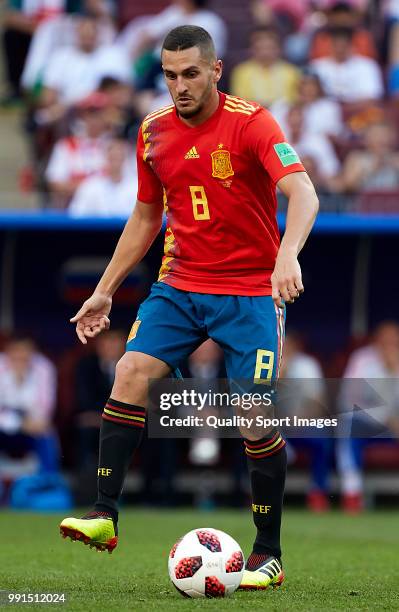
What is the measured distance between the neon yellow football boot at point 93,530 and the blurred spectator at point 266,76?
362 inches

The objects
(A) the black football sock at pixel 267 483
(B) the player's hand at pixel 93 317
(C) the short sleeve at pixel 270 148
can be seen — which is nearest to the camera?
(C) the short sleeve at pixel 270 148

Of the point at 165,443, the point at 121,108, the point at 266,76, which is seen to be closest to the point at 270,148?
the point at 165,443

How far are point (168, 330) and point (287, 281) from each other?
79cm

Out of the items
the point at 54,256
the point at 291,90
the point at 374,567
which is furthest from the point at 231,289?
the point at 291,90

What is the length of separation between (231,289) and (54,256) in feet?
25.2

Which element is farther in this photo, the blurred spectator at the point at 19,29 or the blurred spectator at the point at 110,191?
the blurred spectator at the point at 19,29

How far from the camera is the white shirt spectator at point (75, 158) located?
12.8m

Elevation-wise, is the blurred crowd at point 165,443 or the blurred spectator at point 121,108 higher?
the blurred spectator at point 121,108

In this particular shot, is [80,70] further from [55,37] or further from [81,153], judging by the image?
[81,153]

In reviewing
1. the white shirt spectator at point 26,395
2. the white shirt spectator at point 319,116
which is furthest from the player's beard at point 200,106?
the white shirt spectator at point 319,116

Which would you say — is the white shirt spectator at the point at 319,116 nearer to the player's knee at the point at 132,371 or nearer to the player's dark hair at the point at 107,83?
the player's dark hair at the point at 107,83

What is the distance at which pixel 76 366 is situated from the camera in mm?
12883

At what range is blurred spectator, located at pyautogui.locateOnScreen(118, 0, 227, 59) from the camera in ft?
49.1

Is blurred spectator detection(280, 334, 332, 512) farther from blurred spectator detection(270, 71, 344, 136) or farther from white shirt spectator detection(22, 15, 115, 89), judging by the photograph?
white shirt spectator detection(22, 15, 115, 89)
